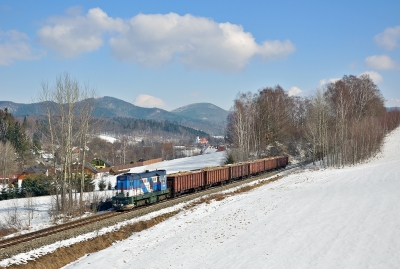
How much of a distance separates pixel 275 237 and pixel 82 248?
9.66 metres

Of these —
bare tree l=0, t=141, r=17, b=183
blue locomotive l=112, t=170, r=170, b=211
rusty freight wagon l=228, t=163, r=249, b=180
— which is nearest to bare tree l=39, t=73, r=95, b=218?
blue locomotive l=112, t=170, r=170, b=211

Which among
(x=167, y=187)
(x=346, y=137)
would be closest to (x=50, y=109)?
(x=167, y=187)

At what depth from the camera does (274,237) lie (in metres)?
17.5

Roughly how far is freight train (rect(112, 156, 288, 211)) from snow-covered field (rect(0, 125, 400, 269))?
4870 mm

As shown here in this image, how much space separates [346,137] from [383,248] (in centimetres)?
4672

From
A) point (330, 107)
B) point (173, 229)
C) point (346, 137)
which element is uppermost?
point (330, 107)

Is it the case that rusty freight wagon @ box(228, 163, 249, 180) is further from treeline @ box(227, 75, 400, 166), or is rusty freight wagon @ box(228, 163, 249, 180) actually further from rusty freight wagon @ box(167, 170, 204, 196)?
treeline @ box(227, 75, 400, 166)

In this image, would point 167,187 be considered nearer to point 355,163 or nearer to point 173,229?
point 173,229

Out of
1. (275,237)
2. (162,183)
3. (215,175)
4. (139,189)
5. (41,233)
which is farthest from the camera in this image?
(215,175)

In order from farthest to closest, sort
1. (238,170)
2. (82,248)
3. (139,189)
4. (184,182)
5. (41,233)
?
1. (238,170)
2. (184,182)
3. (139,189)
4. (41,233)
5. (82,248)

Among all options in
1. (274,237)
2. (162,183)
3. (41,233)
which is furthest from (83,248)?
(162,183)

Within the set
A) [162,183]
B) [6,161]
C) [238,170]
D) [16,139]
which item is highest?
[16,139]

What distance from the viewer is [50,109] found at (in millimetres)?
28938

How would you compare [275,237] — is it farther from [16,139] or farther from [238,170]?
[16,139]
